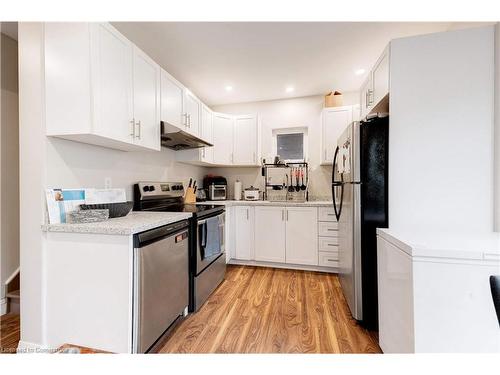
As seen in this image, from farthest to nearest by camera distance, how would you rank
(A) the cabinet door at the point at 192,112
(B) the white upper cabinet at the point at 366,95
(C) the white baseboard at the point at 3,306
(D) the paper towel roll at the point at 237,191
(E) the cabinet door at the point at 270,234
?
1. (D) the paper towel roll at the point at 237,191
2. (E) the cabinet door at the point at 270,234
3. (A) the cabinet door at the point at 192,112
4. (B) the white upper cabinet at the point at 366,95
5. (C) the white baseboard at the point at 3,306

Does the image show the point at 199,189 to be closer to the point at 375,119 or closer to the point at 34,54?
the point at 34,54

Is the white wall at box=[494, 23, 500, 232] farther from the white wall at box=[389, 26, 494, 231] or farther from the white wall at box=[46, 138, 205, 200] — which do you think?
the white wall at box=[46, 138, 205, 200]

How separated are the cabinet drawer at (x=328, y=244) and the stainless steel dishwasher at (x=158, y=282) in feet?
5.76

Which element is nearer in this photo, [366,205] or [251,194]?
[366,205]

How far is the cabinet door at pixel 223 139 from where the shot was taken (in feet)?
11.3

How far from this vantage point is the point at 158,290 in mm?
1469

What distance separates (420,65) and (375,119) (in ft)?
1.37

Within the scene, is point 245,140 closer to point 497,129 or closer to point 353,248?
point 353,248

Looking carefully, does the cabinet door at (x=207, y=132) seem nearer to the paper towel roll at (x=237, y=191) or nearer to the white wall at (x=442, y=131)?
the paper towel roll at (x=237, y=191)

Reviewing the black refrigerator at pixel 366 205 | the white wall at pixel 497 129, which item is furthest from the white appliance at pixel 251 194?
the white wall at pixel 497 129

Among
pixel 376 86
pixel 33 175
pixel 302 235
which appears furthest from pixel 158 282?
pixel 376 86

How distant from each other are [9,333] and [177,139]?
2.10 m

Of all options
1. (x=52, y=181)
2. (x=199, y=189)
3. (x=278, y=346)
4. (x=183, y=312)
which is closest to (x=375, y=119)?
(x=278, y=346)

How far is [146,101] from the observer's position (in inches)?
75.3
